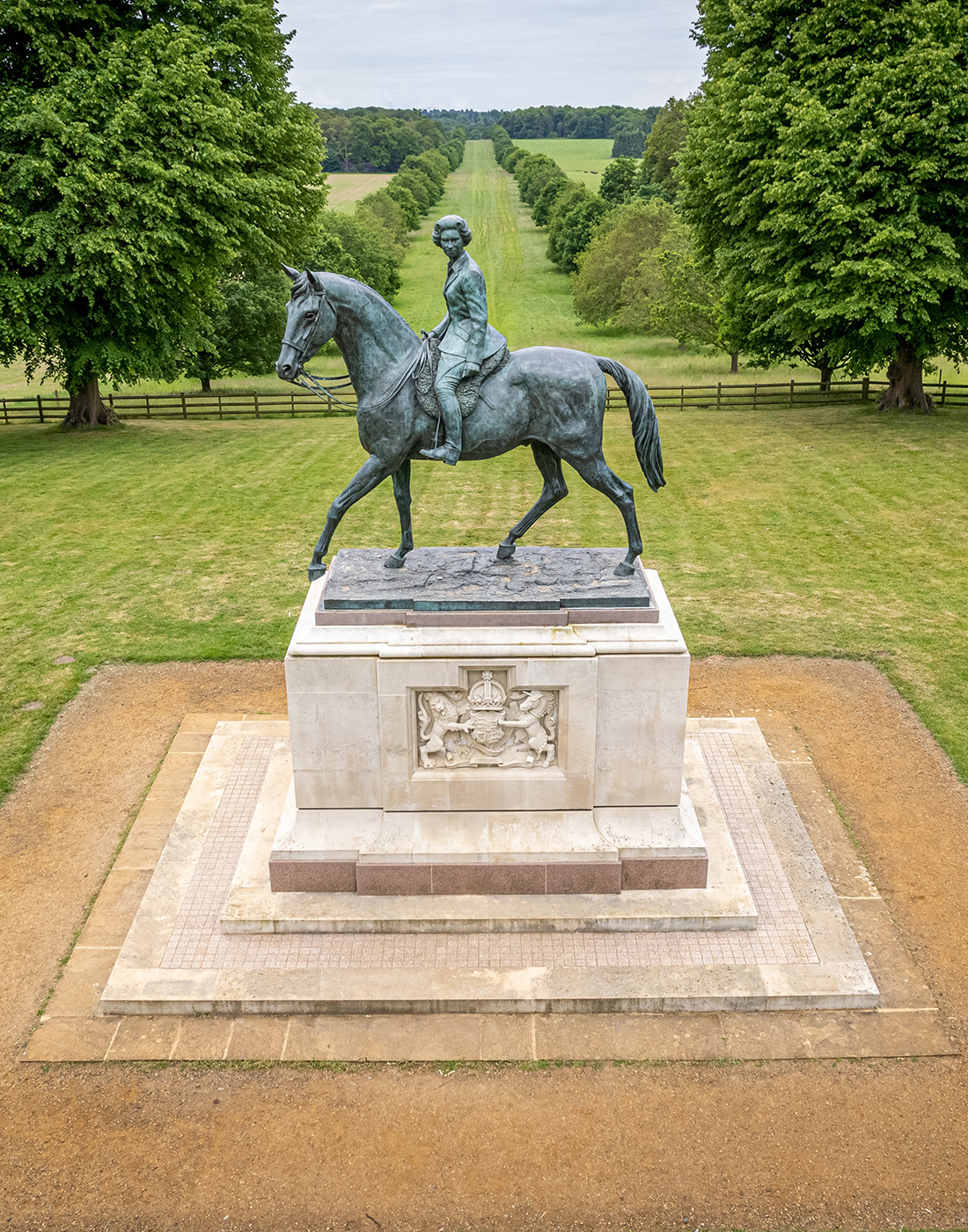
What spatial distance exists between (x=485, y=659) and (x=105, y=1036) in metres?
4.14

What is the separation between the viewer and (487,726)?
8.45 metres

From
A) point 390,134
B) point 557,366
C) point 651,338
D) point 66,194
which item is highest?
point 390,134

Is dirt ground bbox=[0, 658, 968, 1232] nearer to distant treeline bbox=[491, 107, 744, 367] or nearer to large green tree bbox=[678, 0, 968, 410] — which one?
large green tree bbox=[678, 0, 968, 410]

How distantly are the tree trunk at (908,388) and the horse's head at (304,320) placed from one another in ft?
83.7

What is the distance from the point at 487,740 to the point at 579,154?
16694 cm

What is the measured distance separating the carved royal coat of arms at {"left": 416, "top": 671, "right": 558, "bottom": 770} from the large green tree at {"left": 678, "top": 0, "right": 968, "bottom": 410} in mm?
18846

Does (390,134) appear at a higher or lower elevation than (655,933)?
higher

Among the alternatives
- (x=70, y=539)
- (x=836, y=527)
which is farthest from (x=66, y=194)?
(x=836, y=527)

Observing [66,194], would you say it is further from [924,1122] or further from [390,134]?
[390,134]

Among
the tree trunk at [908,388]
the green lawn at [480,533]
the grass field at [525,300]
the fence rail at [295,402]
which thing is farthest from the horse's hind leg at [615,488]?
the grass field at [525,300]

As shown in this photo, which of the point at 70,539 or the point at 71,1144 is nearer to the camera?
the point at 71,1144

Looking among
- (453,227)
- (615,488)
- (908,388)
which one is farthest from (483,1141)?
(908,388)

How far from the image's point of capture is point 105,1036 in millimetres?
7473

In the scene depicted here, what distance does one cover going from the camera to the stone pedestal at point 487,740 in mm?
8281
